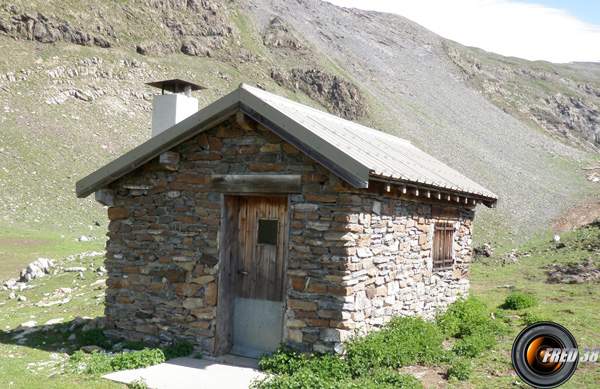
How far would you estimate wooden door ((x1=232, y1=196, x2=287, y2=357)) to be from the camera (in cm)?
846

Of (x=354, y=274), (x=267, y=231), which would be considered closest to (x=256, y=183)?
(x=267, y=231)

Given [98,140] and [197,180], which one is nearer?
[197,180]

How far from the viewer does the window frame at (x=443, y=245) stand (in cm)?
1062

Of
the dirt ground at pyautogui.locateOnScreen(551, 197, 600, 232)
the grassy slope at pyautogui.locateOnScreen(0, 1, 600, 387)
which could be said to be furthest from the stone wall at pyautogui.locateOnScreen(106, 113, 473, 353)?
the dirt ground at pyautogui.locateOnScreen(551, 197, 600, 232)

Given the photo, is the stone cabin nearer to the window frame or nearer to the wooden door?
Result: the wooden door

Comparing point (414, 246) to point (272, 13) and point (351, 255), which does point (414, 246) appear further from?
point (272, 13)

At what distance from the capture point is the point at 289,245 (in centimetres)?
793

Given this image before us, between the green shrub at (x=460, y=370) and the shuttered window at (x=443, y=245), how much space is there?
10.7 ft

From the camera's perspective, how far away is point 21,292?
13727 mm

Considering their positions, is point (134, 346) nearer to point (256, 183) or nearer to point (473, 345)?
point (256, 183)

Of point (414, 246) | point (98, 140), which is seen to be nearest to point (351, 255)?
point (414, 246)

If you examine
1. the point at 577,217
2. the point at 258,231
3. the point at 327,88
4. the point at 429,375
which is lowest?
the point at 429,375

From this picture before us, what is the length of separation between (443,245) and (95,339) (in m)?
7.12

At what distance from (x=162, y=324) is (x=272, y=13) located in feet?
203
